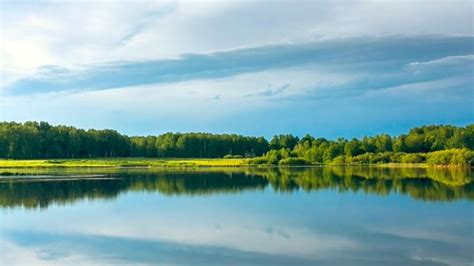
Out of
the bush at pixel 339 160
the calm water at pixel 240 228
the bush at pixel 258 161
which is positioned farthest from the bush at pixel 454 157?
the calm water at pixel 240 228

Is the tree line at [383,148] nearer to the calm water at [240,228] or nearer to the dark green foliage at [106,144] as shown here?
the dark green foliage at [106,144]

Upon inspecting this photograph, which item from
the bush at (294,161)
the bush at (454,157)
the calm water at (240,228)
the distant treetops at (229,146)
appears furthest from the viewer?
the distant treetops at (229,146)

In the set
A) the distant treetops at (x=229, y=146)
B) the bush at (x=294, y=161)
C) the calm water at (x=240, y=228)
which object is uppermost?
the distant treetops at (x=229, y=146)

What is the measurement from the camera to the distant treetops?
10538 cm

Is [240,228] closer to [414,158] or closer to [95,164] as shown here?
[95,164]

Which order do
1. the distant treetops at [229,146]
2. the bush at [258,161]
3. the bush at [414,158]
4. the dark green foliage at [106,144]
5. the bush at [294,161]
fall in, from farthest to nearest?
the dark green foliage at [106,144] < the distant treetops at [229,146] < the bush at [294,161] < the bush at [258,161] < the bush at [414,158]

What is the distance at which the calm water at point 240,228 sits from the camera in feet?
53.7

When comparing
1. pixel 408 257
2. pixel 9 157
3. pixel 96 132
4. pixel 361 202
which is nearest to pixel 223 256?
pixel 408 257

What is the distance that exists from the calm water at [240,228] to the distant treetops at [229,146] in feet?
203

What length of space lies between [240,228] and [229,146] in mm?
124143

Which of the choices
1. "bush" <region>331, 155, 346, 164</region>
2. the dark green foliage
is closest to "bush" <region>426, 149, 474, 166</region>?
"bush" <region>331, 155, 346, 164</region>

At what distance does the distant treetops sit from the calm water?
6189 cm

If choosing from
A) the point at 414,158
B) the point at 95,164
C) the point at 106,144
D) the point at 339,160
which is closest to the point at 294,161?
the point at 339,160

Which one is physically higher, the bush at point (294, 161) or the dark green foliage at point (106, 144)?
the dark green foliage at point (106, 144)
